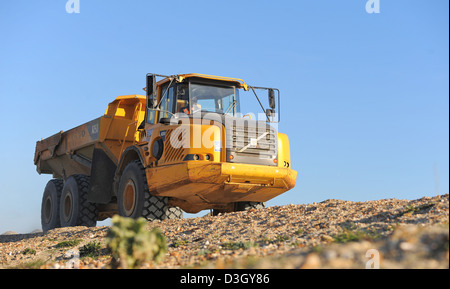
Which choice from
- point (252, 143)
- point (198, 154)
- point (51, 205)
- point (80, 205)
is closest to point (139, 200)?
point (198, 154)

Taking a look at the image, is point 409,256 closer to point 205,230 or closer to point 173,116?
point 205,230

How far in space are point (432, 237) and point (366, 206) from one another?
4.63 m

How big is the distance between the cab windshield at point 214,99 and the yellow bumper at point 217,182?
147cm

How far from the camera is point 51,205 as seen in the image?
1764 cm

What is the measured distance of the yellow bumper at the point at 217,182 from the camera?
10.8m

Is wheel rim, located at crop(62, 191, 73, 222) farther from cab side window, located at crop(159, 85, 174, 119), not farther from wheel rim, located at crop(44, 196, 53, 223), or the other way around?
cab side window, located at crop(159, 85, 174, 119)

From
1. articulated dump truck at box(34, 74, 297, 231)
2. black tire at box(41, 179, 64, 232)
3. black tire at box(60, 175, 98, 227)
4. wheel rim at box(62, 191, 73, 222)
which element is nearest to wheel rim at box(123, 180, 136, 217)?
articulated dump truck at box(34, 74, 297, 231)

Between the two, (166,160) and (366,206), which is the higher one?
(166,160)

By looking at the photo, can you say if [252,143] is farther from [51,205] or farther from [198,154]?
[51,205]

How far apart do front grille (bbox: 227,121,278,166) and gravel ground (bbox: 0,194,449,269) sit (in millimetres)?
1131

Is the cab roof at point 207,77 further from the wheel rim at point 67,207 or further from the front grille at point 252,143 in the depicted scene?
the wheel rim at point 67,207

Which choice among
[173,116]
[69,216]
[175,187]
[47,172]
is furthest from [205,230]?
[47,172]

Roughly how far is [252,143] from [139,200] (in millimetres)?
2869

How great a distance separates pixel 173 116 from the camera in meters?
11.5
